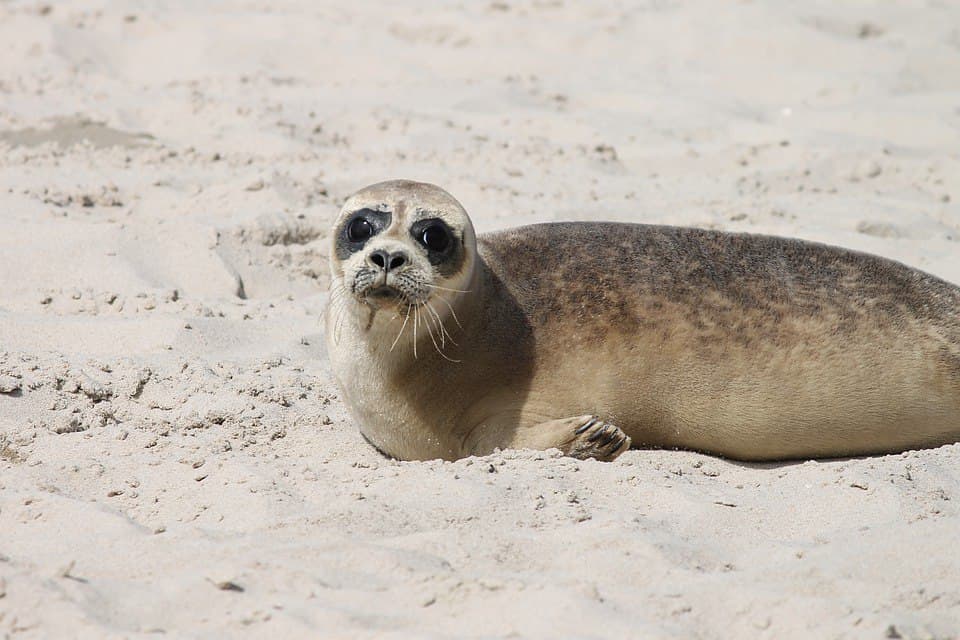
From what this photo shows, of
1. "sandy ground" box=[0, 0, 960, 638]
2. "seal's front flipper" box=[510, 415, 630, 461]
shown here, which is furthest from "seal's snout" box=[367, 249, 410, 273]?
"seal's front flipper" box=[510, 415, 630, 461]

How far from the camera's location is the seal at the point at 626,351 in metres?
3.86

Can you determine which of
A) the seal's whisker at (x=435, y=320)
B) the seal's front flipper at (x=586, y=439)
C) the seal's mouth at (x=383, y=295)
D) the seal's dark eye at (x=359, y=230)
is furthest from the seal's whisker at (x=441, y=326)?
the seal's front flipper at (x=586, y=439)

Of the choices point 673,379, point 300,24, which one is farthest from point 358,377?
point 300,24

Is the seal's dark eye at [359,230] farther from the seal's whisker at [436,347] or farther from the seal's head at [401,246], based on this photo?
the seal's whisker at [436,347]

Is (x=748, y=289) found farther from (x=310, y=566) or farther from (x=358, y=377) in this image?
(x=310, y=566)

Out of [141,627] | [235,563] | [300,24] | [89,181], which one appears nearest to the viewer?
[141,627]

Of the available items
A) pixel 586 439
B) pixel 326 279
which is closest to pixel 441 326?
pixel 586 439

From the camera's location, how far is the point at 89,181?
6.06 metres

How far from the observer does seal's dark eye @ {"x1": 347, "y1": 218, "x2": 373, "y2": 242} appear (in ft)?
12.3

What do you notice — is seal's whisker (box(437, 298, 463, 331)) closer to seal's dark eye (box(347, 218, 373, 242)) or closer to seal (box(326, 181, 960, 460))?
seal (box(326, 181, 960, 460))

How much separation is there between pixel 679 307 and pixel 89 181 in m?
3.37

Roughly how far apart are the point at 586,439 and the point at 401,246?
797 mm

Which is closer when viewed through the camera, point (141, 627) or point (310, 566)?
point (141, 627)

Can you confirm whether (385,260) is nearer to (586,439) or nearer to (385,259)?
(385,259)
